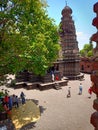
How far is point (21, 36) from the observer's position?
12820mm

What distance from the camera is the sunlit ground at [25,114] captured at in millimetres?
12891

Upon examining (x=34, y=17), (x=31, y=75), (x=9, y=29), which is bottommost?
(x=31, y=75)

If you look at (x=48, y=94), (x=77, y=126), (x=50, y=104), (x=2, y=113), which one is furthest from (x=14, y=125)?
(x=48, y=94)

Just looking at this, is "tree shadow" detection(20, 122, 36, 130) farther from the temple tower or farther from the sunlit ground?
the temple tower

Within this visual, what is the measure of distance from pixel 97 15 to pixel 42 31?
521 inches

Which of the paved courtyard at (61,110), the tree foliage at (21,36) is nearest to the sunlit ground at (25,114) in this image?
the paved courtyard at (61,110)

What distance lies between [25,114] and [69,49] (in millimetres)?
23151

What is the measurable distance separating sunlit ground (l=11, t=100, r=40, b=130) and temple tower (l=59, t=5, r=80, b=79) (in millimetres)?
18687

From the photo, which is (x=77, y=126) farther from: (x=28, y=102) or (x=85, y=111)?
(x=28, y=102)

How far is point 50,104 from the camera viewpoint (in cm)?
1753

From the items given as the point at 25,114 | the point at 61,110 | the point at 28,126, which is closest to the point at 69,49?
the point at 61,110

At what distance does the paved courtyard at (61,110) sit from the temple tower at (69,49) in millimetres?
12342

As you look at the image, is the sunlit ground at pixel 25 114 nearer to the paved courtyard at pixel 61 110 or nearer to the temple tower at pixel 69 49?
the paved courtyard at pixel 61 110

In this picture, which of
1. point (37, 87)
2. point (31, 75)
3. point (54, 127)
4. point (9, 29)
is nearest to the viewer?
point (54, 127)
